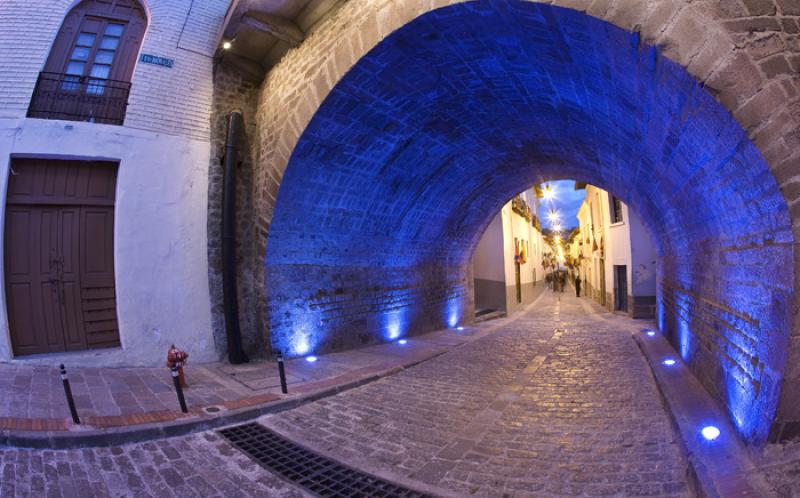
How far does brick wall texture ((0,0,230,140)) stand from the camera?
642 cm

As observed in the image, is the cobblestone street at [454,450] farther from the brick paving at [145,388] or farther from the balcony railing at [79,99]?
the balcony railing at [79,99]

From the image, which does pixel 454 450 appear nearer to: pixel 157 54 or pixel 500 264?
pixel 157 54

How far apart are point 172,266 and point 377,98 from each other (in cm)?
482

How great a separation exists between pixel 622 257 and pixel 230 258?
13.8m

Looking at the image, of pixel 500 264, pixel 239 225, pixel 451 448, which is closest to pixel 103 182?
pixel 239 225

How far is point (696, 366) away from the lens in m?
5.50

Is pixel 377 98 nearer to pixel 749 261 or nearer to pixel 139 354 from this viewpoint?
pixel 749 261

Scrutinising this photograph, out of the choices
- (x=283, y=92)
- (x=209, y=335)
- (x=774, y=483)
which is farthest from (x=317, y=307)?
(x=774, y=483)

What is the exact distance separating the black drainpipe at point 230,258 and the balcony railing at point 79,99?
6.25 feet

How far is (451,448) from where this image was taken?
384 centimetres

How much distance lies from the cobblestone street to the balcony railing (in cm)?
556

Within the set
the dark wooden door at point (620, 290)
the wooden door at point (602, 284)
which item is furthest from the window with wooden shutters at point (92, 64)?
the wooden door at point (602, 284)

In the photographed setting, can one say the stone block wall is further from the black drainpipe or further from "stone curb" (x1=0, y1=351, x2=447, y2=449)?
"stone curb" (x1=0, y1=351, x2=447, y2=449)

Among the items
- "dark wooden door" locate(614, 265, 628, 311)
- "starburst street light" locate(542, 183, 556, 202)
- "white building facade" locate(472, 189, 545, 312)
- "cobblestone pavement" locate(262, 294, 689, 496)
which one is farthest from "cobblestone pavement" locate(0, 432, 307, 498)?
"starburst street light" locate(542, 183, 556, 202)
